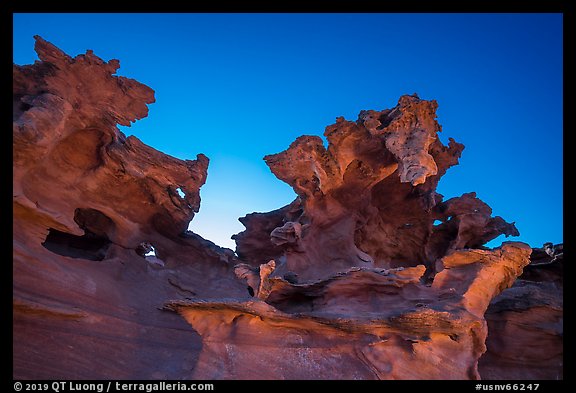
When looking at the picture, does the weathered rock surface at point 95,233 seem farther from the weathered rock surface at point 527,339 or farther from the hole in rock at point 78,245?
the weathered rock surface at point 527,339

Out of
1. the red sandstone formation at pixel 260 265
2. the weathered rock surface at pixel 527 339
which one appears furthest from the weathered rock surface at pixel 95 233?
the weathered rock surface at pixel 527 339

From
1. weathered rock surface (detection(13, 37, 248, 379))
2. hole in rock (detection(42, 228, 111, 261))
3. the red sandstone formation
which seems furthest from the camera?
hole in rock (detection(42, 228, 111, 261))

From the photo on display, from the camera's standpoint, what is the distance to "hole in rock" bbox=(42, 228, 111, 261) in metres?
10.8

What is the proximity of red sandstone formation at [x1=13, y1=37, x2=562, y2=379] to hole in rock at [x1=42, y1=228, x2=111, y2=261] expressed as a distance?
2.4 inches

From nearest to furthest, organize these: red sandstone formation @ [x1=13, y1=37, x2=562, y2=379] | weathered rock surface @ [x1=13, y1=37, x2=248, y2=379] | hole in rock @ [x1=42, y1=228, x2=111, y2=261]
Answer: red sandstone formation @ [x1=13, y1=37, x2=562, y2=379] < weathered rock surface @ [x1=13, y1=37, x2=248, y2=379] < hole in rock @ [x1=42, y1=228, x2=111, y2=261]

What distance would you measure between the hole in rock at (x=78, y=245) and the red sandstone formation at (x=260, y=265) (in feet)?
0.20

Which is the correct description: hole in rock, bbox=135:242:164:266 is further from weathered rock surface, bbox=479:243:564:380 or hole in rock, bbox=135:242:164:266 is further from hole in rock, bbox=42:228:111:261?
weathered rock surface, bbox=479:243:564:380

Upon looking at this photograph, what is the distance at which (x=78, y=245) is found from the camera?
37.8ft

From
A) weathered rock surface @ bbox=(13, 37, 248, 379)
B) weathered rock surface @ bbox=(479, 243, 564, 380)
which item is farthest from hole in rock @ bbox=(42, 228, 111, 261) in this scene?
weathered rock surface @ bbox=(479, 243, 564, 380)

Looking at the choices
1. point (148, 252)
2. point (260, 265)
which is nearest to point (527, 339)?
point (260, 265)
